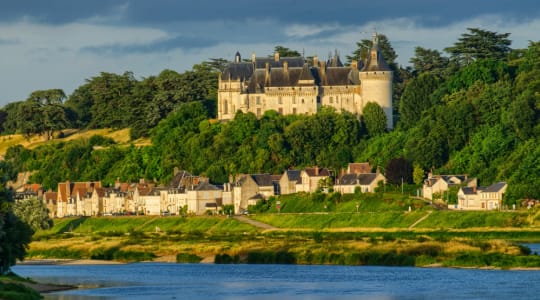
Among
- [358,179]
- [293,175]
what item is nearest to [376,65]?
[293,175]

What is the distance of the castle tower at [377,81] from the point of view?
138000 millimetres

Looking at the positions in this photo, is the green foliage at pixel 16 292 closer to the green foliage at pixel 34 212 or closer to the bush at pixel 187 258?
the bush at pixel 187 258

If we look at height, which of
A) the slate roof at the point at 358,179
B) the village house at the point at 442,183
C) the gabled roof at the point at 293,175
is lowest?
the village house at the point at 442,183

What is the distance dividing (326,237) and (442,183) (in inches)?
894

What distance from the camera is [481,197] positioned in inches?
4353

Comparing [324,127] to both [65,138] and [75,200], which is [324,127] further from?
[65,138]

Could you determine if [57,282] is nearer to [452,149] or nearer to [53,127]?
[452,149]

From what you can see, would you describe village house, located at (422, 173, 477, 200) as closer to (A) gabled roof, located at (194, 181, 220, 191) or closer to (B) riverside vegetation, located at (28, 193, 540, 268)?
(B) riverside vegetation, located at (28, 193, 540, 268)

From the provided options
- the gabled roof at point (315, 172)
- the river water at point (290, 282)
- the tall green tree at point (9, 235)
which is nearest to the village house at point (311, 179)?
the gabled roof at point (315, 172)

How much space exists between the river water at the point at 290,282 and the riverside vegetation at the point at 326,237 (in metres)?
1.72

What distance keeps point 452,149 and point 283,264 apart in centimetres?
4485

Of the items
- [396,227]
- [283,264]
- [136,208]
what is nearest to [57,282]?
[283,264]

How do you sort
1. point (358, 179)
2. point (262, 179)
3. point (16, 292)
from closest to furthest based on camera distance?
point (16, 292) < point (358, 179) < point (262, 179)

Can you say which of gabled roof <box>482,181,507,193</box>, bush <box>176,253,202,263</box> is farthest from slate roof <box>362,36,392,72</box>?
bush <box>176,253,202,263</box>
